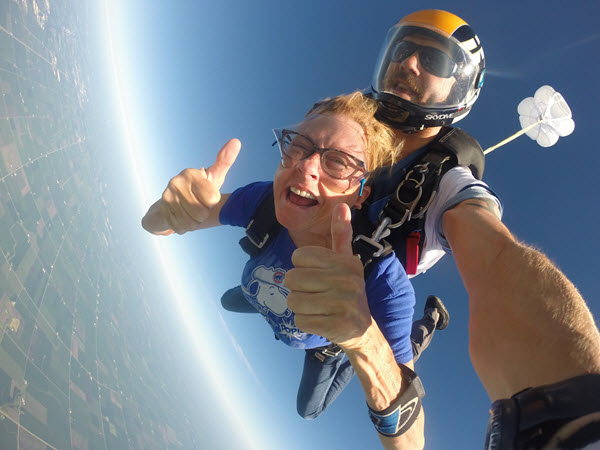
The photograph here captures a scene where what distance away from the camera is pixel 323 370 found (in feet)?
8.27

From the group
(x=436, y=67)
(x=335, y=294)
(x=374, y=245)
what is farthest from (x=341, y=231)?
(x=436, y=67)

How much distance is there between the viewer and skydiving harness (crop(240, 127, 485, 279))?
1247 millimetres

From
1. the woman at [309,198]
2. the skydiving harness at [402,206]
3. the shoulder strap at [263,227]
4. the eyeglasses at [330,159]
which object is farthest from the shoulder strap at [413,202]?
the shoulder strap at [263,227]

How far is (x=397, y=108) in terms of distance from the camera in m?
1.73

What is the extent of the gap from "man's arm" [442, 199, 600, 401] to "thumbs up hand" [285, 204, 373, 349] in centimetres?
31

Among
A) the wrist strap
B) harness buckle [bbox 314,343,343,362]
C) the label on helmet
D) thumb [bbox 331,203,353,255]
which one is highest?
the label on helmet

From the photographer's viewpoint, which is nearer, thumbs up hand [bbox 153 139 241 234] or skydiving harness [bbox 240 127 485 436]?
skydiving harness [bbox 240 127 485 436]

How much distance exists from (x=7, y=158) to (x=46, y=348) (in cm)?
1610

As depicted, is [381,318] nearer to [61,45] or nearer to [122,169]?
[61,45]

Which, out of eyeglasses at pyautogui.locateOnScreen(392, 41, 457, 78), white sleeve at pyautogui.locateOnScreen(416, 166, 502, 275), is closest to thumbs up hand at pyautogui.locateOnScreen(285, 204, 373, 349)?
white sleeve at pyautogui.locateOnScreen(416, 166, 502, 275)

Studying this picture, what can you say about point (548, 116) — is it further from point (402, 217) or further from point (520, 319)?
point (520, 319)

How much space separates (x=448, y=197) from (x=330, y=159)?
567mm

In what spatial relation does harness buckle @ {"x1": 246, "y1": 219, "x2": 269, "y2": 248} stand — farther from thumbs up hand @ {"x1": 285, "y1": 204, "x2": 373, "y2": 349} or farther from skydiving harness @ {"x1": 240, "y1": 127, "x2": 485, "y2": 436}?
thumbs up hand @ {"x1": 285, "y1": 204, "x2": 373, "y2": 349}

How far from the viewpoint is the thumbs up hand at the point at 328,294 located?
742mm
